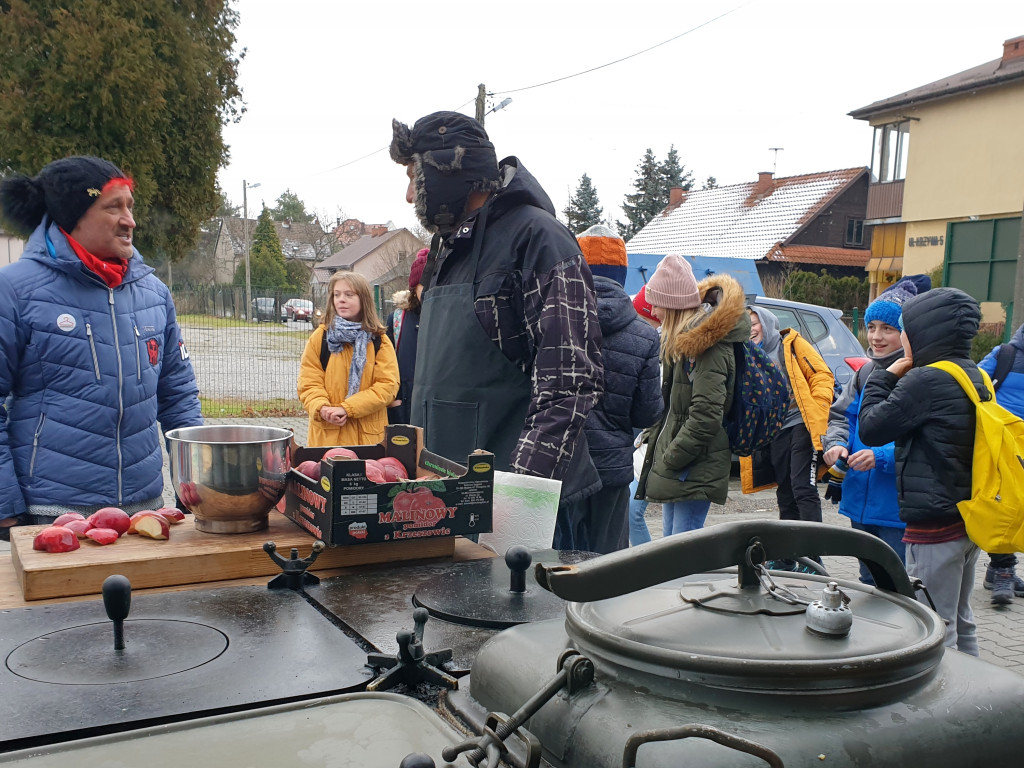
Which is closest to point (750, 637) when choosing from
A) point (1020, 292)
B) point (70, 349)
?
point (70, 349)

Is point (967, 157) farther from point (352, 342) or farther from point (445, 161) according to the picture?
point (445, 161)

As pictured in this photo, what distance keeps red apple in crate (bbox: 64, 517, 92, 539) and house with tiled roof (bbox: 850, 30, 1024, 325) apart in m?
22.6

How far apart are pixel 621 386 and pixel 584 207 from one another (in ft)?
142

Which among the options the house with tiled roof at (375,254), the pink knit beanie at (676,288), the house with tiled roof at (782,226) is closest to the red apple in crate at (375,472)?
the pink knit beanie at (676,288)

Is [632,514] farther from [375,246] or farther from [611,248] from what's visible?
[375,246]

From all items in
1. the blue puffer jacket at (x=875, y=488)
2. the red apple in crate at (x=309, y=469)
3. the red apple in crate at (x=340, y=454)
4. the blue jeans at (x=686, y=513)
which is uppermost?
the red apple in crate at (x=340, y=454)

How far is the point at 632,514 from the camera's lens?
4.98 m

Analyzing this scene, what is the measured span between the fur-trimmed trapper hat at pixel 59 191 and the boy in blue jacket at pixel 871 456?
340 centimetres

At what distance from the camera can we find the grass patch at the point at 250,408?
12.0 meters

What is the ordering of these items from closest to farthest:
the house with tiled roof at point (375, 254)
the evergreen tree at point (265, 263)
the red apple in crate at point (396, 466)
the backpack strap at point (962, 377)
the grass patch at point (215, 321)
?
the red apple in crate at point (396, 466) → the backpack strap at point (962, 377) → the grass patch at point (215, 321) → the evergreen tree at point (265, 263) → the house with tiled roof at point (375, 254)

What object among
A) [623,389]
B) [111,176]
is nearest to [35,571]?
[111,176]

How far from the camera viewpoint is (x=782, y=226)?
32906 millimetres

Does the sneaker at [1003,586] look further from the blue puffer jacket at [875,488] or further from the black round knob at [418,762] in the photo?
the black round knob at [418,762]

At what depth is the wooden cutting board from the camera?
1.62m
